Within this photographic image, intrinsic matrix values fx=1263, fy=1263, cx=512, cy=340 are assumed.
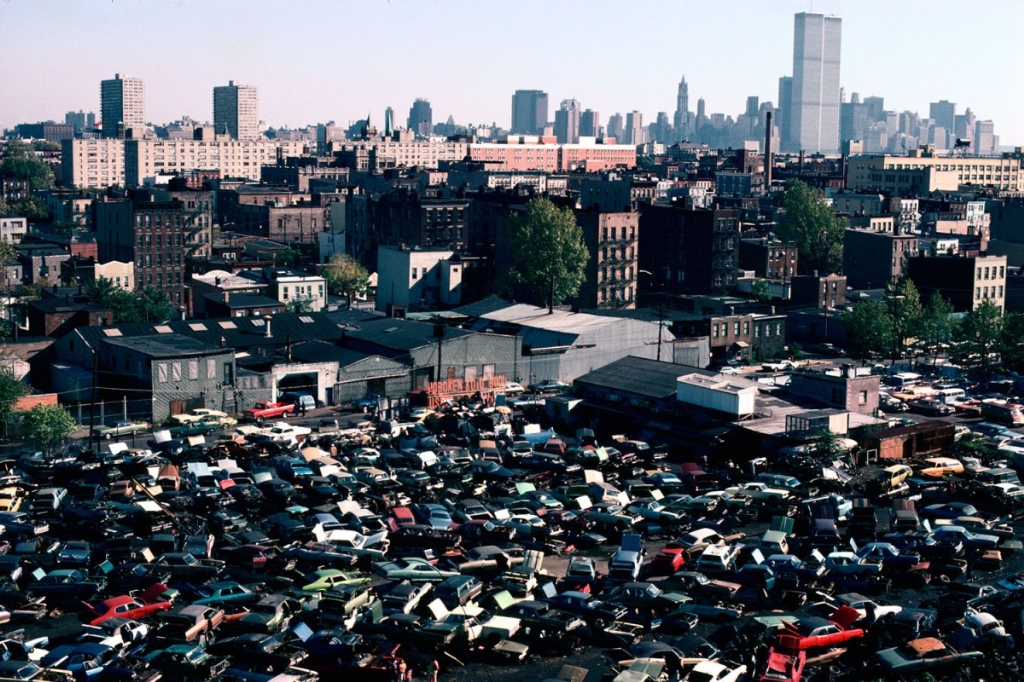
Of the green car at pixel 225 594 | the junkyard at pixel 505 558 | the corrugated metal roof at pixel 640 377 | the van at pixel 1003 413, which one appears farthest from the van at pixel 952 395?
the green car at pixel 225 594

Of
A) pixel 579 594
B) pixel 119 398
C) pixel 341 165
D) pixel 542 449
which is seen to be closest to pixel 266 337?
pixel 119 398

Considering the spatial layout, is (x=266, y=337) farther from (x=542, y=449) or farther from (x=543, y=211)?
(x=543, y=211)

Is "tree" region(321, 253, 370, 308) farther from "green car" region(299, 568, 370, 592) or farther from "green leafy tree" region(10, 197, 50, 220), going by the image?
"green car" region(299, 568, 370, 592)

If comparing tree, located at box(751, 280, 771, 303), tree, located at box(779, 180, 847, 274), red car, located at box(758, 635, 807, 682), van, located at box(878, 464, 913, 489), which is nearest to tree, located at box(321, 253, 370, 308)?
tree, located at box(751, 280, 771, 303)

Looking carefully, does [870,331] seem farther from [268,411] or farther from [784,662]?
[784,662]

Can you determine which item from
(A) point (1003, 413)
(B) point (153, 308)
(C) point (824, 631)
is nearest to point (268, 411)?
(B) point (153, 308)

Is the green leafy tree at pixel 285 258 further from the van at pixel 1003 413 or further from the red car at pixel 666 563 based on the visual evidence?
the red car at pixel 666 563
